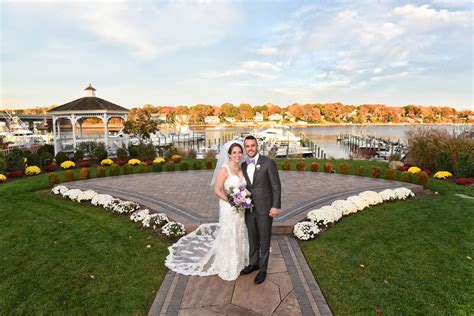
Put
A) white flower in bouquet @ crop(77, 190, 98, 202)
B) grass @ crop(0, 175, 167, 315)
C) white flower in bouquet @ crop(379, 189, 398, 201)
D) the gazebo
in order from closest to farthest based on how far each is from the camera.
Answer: grass @ crop(0, 175, 167, 315)
white flower in bouquet @ crop(379, 189, 398, 201)
white flower in bouquet @ crop(77, 190, 98, 202)
the gazebo

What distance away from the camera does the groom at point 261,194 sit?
4.21 metres

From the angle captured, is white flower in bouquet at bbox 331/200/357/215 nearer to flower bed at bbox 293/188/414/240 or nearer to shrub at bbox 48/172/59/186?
flower bed at bbox 293/188/414/240

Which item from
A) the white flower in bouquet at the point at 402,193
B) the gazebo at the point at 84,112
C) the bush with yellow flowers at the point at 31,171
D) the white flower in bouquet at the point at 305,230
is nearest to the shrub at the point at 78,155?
the gazebo at the point at 84,112

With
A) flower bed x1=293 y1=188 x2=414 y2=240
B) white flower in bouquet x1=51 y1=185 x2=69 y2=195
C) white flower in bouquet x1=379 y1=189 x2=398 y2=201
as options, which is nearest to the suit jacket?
flower bed x1=293 y1=188 x2=414 y2=240

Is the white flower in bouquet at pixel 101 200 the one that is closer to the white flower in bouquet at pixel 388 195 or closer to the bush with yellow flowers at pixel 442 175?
the white flower in bouquet at pixel 388 195

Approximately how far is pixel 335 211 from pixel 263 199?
11.5 feet

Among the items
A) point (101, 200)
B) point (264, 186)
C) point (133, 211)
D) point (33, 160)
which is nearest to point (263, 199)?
point (264, 186)

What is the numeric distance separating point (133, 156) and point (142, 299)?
1523 cm

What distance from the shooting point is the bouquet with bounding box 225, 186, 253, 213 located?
4176 millimetres

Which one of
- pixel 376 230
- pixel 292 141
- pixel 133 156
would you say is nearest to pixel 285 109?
pixel 292 141

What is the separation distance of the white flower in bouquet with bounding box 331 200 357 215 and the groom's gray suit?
3.70 m

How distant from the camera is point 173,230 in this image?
622 centimetres

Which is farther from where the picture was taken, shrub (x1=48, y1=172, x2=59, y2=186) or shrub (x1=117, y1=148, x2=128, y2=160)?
shrub (x1=117, y1=148, x2=128, y2=160)

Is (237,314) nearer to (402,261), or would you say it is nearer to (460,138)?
(402,261)
